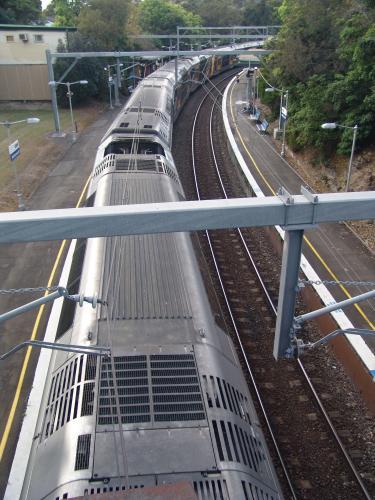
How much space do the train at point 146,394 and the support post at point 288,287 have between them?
143 centimetres

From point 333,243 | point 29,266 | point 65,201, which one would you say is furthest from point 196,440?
point 65,201

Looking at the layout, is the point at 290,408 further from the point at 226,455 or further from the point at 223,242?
the point at 223,242

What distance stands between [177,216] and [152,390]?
3285 millimetres

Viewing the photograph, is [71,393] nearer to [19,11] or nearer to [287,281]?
[287,281]

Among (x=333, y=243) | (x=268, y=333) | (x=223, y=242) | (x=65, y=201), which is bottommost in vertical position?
(x=268, y=333)

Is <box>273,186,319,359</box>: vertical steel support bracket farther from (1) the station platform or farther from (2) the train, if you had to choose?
(1) the station platform

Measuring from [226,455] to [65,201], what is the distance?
22493 mm

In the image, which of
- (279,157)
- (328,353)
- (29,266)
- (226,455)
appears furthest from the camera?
(279,157)

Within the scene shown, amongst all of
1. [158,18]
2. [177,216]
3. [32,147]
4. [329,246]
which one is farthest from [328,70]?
[158,18]

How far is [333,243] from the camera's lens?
2209cm

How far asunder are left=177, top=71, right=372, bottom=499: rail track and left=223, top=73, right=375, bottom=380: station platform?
214cm

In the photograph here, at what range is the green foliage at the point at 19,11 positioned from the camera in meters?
63.0

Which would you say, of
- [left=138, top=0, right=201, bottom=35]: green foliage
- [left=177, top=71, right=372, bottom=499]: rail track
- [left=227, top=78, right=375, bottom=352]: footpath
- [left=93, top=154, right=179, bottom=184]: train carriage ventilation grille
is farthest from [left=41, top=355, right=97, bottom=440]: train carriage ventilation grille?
[left=138, top=0, right=201, bottom=35]: green foliage

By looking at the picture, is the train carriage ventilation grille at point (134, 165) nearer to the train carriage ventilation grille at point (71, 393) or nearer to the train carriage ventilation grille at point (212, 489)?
the train carriage ventilation grille at point (71, 393)
